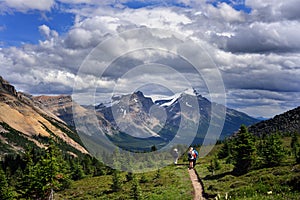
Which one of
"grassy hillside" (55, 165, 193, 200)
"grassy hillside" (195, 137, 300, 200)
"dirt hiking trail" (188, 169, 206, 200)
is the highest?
"grassy hillside" (195, 137, 300, 200)

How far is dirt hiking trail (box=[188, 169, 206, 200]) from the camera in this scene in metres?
37.7

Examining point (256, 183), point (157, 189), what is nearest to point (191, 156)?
point (157, 189)

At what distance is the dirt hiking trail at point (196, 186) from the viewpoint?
3770 centimetres

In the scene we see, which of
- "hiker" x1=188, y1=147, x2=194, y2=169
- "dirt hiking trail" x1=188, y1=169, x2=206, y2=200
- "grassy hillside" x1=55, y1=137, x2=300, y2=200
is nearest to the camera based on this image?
"grassy hillside" x1=55, y1=137, x2=300, y2=200

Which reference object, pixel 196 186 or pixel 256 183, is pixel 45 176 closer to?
pixel 196 186

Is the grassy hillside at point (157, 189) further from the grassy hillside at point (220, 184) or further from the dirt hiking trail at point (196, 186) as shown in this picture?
the dirt hiking trail at point (196, 186)

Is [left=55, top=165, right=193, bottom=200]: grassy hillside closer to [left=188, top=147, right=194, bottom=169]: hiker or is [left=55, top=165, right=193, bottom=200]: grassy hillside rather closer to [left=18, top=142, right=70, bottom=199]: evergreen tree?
[left=188, top=147, right=194, bottom=169]: hiker

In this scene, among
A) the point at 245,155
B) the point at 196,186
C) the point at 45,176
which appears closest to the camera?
the point at 196,186

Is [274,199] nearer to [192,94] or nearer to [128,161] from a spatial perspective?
[192,94]

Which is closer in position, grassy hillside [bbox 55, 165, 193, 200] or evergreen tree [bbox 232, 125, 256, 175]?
grassy hillside [bbox 55, 165, 193, 200]

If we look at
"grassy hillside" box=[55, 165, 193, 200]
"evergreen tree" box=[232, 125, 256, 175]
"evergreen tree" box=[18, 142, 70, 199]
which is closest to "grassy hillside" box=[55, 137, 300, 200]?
"grassy hillside" box=[55, 165, 193, 200]

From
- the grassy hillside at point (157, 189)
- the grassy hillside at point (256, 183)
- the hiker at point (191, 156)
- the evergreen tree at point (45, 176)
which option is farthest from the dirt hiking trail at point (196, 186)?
the evergreen tree at point (45, 176)

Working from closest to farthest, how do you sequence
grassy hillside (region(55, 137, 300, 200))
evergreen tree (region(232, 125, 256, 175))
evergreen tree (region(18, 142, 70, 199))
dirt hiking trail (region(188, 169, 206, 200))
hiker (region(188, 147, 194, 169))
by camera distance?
grassy hillside (region(55, 137, 300, 200))
dirt hiking trail (region(188, 169, 206, 200))
evergreen tree (region(232, 125, 256, 175))
hiker (region(188, 147, 194, 169))
evergreen tree (region(18, 142, 70, 199))

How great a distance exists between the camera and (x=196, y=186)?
140 ft
